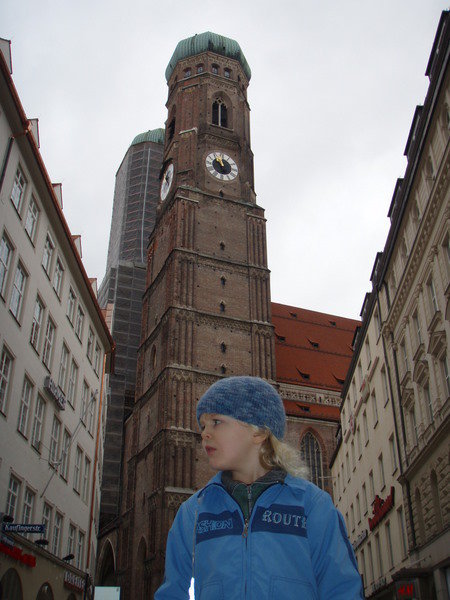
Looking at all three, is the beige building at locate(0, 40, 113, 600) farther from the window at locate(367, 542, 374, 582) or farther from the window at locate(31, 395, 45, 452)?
the window at locate(367, 542, 374, 582)

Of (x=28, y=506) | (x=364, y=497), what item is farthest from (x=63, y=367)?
(x=364, y=497)

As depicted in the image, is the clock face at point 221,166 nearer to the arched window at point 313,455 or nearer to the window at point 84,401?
the arched window at point 313,455

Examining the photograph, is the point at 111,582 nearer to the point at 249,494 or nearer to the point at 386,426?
the point at 386,426

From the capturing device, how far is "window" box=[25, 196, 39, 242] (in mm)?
16913

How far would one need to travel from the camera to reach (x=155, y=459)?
33469 millimetres

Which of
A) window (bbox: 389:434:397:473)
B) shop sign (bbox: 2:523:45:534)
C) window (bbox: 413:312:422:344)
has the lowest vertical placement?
shop sign (bbox: 2:523:45:534)

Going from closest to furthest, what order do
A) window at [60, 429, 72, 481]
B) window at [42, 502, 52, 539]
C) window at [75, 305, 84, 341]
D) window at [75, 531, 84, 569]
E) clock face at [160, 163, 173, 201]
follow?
window at [42, 502, 52, 539] < window at [60, 429, 72, 481] < window at [75, 531, 84, 569] < window at [75, 305, 84, 341] < clock face at [160, 163, 173, 201]

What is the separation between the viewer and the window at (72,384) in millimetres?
20862

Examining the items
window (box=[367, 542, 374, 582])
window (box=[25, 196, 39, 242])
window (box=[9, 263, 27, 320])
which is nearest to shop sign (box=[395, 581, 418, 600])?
window (box=[367, 542, 374, 582])

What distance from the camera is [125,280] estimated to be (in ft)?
172

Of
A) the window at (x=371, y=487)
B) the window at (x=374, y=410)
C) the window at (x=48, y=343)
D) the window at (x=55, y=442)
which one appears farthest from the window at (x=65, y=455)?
the window at (x=371, y=487)

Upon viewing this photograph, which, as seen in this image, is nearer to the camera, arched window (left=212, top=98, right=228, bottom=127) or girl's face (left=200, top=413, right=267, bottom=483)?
girl's face (left=200, top=413, right=267, bottom=483)

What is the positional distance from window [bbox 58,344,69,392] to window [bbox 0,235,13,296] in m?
5.35

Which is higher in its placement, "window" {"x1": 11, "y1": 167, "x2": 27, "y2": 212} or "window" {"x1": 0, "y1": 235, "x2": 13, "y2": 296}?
"window" {"x1": 11, "y1": 167, "x2": 27, "y2": 212}
